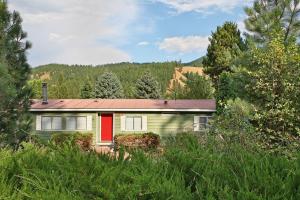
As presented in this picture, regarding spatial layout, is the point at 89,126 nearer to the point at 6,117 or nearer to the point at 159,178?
the point at 6,117

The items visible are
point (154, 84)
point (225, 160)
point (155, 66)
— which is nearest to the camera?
point (225, 160)

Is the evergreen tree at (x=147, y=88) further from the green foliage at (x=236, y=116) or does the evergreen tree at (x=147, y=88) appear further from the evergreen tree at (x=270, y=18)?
the green foliage at (x=236, y=116)

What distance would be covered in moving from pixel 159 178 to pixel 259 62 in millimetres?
13378

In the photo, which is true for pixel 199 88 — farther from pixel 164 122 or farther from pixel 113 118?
pixel 113 118

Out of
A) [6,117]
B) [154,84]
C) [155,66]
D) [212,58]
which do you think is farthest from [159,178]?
[155,66]

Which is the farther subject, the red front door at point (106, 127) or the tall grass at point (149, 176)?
the red front door at point (106, 127)

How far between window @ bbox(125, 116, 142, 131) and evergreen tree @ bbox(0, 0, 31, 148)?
1322 centimetres

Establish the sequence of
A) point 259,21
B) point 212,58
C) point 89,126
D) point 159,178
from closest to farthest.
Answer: point 159,178, point 259,21, point 89,126, point 212,58

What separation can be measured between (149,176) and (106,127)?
25404 millimetres

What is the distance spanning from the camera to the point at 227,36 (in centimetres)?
3931

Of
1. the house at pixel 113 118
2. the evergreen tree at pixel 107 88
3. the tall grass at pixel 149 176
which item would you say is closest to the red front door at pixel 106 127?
the house at pixel 113 118

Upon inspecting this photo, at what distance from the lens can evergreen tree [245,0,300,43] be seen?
18.2 m

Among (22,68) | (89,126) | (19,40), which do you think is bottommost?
(89,126)

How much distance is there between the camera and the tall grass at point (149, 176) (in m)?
2.26
